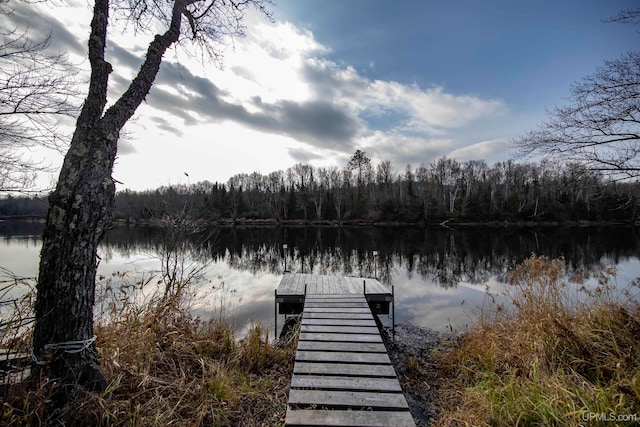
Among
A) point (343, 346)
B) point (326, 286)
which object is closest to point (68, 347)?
point (343, 346)

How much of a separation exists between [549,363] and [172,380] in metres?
4.58

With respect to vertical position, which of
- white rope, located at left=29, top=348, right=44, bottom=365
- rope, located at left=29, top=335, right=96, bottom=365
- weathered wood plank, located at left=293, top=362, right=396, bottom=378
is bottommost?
weathered wood plank, located at left=293, top=362, right=396, bottom=378

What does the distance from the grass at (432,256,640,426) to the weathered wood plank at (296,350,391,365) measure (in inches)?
37.8

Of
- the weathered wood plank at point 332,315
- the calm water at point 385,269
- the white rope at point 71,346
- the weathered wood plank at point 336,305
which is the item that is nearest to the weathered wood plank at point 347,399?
the white rope at point 71,346

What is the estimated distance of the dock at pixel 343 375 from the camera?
2812 millimetres

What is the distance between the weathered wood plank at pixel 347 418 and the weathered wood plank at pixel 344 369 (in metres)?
0.74

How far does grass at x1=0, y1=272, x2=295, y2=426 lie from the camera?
237 cm

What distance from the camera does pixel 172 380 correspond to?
3445 millimetres

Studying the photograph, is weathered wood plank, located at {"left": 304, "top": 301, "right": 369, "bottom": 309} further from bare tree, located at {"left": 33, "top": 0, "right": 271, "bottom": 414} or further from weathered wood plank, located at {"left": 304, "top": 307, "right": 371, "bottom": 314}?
bare tree, located at {"left": 33, "top": 0, "right": 271, "bottom": 414}

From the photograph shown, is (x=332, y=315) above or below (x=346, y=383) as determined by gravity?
below

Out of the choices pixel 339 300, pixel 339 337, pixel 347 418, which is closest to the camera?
pixel 347 418

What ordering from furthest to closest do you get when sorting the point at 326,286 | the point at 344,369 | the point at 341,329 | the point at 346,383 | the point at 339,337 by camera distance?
→ the point at 326,286 < the point at 341,329 < the point at 339,337 < the point at 344,369 < the point at 346,383

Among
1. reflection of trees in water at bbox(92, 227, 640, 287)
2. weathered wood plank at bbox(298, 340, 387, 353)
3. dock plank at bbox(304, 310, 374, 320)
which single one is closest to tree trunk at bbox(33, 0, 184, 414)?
weathered wood plank at bbox(298, 340, 387, 353)

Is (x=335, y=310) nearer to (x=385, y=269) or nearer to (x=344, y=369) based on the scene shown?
(x=344, y=369)
